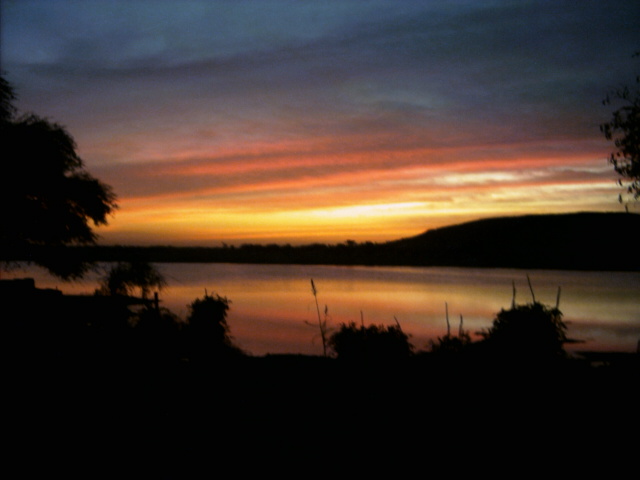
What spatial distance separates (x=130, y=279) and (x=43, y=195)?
632cm

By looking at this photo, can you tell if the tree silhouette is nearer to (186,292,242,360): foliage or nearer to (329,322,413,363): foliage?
(186,292,242,360): foliage

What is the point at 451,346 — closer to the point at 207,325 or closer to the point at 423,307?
the point at 207,325

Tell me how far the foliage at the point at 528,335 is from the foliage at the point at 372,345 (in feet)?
6.40

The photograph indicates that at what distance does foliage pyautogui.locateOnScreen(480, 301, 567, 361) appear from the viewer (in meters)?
12.6

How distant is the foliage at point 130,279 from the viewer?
104ft

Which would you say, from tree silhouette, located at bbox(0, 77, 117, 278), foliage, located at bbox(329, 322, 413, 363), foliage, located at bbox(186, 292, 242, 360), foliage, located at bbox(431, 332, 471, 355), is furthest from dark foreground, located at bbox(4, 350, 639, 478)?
tree silhouette, located at bbox(0, 77, 117, 278)

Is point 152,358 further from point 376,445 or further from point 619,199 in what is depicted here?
point 619,199

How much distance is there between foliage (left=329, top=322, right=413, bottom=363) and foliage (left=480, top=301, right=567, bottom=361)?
195cm

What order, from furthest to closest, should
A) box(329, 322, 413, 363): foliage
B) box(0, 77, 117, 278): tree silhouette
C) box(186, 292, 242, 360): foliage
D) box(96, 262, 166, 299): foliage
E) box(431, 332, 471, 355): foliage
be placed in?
1. box(96, 262, 166, 299): foliage
2. box(0, 77, 117, 278): tree silhouette
3. box(186, 292, 242, 360): foliage
4. box(329, 322, 413, 363): foliage
5. box(431, 332, 471, 355): foliage

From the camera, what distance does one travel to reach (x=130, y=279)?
32000 mm

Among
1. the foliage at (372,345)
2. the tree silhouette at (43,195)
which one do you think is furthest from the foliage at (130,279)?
the foliage at (372,345)

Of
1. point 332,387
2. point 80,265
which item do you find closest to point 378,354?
point 332,387

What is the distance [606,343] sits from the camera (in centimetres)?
3189

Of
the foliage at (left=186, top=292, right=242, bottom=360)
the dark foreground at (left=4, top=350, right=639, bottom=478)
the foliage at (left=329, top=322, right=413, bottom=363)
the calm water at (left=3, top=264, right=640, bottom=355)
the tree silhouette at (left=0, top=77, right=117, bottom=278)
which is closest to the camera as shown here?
the dark foreground at (left=4, top=350, right=639, bottom=478)
